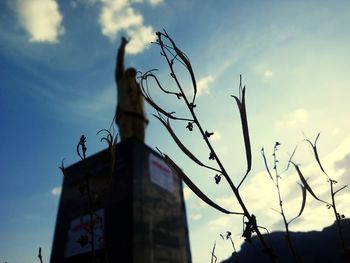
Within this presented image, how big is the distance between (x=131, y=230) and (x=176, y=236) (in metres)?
3.21

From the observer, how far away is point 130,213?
32.2 ft

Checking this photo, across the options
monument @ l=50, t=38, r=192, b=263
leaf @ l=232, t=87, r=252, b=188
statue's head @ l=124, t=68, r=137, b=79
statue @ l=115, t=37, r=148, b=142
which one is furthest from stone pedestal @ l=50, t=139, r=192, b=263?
leaf @ l=232, t=87, r=252, b=188

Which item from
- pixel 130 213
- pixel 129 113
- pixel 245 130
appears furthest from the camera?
pixel 129 113

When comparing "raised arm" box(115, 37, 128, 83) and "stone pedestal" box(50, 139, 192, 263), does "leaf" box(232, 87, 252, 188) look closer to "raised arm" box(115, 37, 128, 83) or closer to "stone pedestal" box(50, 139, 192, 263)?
"stone pedestal" box(50, 139, 192, 263)

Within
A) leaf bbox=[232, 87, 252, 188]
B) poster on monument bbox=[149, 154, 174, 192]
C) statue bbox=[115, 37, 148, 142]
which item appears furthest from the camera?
statue bbox=[115, 37, 148, 142]

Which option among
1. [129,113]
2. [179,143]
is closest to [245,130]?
[179,143]

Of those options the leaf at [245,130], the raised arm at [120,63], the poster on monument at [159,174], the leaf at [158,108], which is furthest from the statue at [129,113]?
the leaf at [245,130]

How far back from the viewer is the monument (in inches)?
378

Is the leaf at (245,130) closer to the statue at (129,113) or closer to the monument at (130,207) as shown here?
the monument at (130,207)

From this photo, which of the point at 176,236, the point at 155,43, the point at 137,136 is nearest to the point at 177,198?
the point at 176,236

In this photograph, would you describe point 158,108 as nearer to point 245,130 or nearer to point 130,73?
point 245,130

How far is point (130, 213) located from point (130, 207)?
0.74 feet

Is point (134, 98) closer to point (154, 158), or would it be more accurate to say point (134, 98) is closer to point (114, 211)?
point (154, 158)

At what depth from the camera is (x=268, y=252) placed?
0.65 meters
